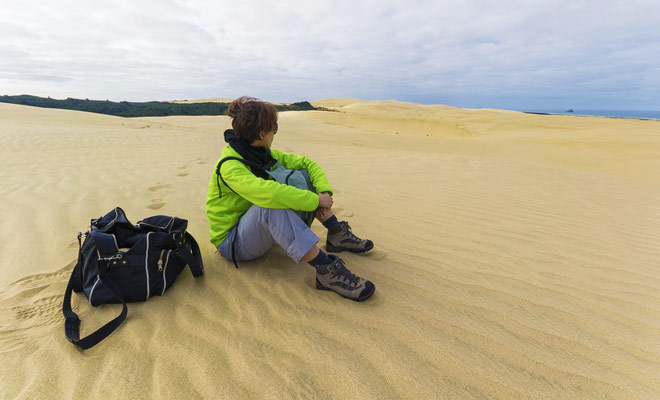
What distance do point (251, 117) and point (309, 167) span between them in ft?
2.35

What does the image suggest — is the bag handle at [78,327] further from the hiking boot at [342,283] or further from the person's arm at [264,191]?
the hiking boot at [342,283]

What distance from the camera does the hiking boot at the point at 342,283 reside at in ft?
6.19

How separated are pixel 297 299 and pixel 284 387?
60cm

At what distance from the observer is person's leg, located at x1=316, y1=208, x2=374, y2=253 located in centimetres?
240

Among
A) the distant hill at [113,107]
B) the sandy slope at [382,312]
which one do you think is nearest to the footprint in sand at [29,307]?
the sandy slope at [382,312]

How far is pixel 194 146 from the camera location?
8.53m

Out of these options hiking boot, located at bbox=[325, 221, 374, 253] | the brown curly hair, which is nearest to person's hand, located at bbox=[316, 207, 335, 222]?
hiking boot, located at bbox=[325, 221, 374, 253]

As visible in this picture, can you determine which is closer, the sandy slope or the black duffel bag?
the sandy slope

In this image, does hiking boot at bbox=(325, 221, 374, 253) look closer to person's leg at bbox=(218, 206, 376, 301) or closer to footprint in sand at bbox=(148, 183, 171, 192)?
person's leg at bbox=(218, 206, 376, 301)

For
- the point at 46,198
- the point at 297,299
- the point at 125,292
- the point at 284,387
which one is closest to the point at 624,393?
the point at 284,387

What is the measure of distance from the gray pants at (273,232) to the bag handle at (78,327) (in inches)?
28.2

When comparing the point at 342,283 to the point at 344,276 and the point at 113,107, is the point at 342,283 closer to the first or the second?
the point at 344,276

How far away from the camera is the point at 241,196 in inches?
78.9

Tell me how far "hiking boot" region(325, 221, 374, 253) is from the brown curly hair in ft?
3.11
